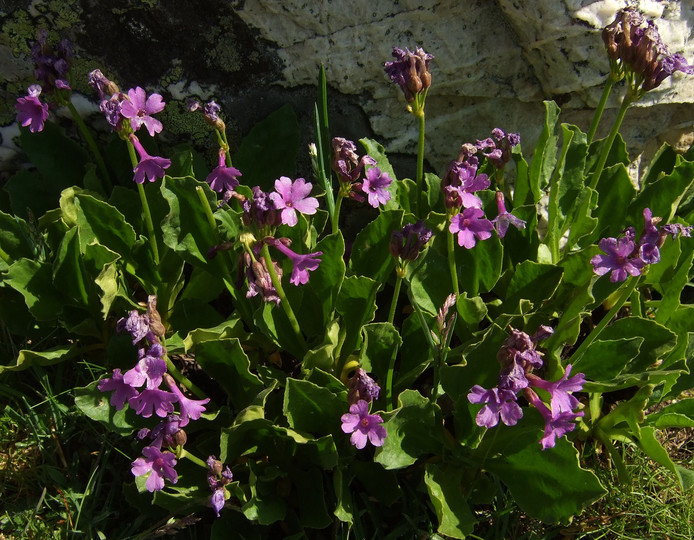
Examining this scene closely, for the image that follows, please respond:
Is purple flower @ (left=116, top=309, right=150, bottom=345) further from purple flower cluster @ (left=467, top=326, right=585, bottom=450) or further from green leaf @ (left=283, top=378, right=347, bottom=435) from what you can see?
purple flower cluster @ (left=467, top=326, right=585, bottom=450)

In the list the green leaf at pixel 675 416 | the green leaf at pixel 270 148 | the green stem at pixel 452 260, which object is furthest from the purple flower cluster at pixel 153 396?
the green leaf at pixel 675 416

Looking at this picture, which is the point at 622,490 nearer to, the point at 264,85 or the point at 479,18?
the point at 479,18

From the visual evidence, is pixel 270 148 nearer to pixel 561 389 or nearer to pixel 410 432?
pixel 410 432

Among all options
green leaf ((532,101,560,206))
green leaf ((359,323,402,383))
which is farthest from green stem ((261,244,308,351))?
green leaf ((532,101,560,206))

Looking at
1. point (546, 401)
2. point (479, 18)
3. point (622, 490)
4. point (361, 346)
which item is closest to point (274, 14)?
point (479, 18)

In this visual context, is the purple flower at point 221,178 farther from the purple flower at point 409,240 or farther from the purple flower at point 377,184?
the purple flower at point 409,240

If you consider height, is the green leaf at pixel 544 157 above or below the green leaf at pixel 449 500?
above
